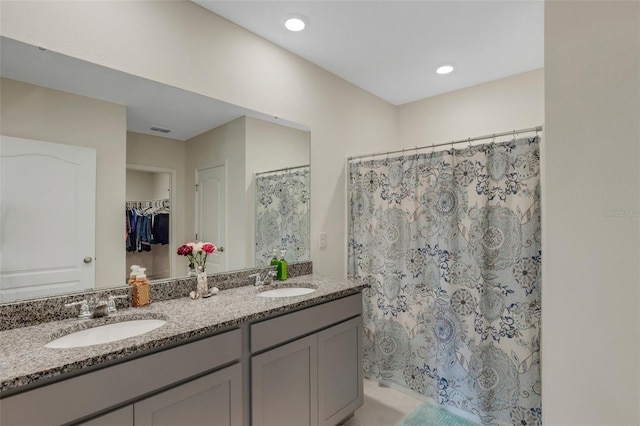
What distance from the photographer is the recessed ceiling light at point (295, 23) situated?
1971 mm

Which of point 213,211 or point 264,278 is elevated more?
point 213,211

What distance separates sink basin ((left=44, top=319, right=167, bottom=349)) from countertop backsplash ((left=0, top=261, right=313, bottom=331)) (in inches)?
6.3

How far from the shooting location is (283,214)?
92.9 inches

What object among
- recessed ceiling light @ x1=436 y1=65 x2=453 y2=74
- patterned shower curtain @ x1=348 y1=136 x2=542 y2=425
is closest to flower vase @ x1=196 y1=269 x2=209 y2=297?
patterned shower curtain @ x1=348 y1=136 x2=542 y2=425

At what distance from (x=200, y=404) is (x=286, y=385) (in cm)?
47

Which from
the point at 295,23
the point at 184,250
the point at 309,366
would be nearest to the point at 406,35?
the point at 295,23

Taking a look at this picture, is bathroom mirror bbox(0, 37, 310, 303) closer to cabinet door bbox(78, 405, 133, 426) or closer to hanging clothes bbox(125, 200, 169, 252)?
hanging clothes bbox(125, 200, 169, 252)

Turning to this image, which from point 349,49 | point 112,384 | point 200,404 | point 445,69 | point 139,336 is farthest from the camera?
point 445,69

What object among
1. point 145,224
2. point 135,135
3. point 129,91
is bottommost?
point 145,224

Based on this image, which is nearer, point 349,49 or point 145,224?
point 145,224

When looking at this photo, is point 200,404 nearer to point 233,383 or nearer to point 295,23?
point 233,383

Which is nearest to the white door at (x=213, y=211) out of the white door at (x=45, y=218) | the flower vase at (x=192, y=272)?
the flower vase at (x=192, y=272)

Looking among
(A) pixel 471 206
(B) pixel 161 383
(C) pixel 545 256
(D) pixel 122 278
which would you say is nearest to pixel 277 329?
(B) pixel 161 383

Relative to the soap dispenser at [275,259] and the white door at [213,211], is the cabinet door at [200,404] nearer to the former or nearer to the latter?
the white door at [213,211]
